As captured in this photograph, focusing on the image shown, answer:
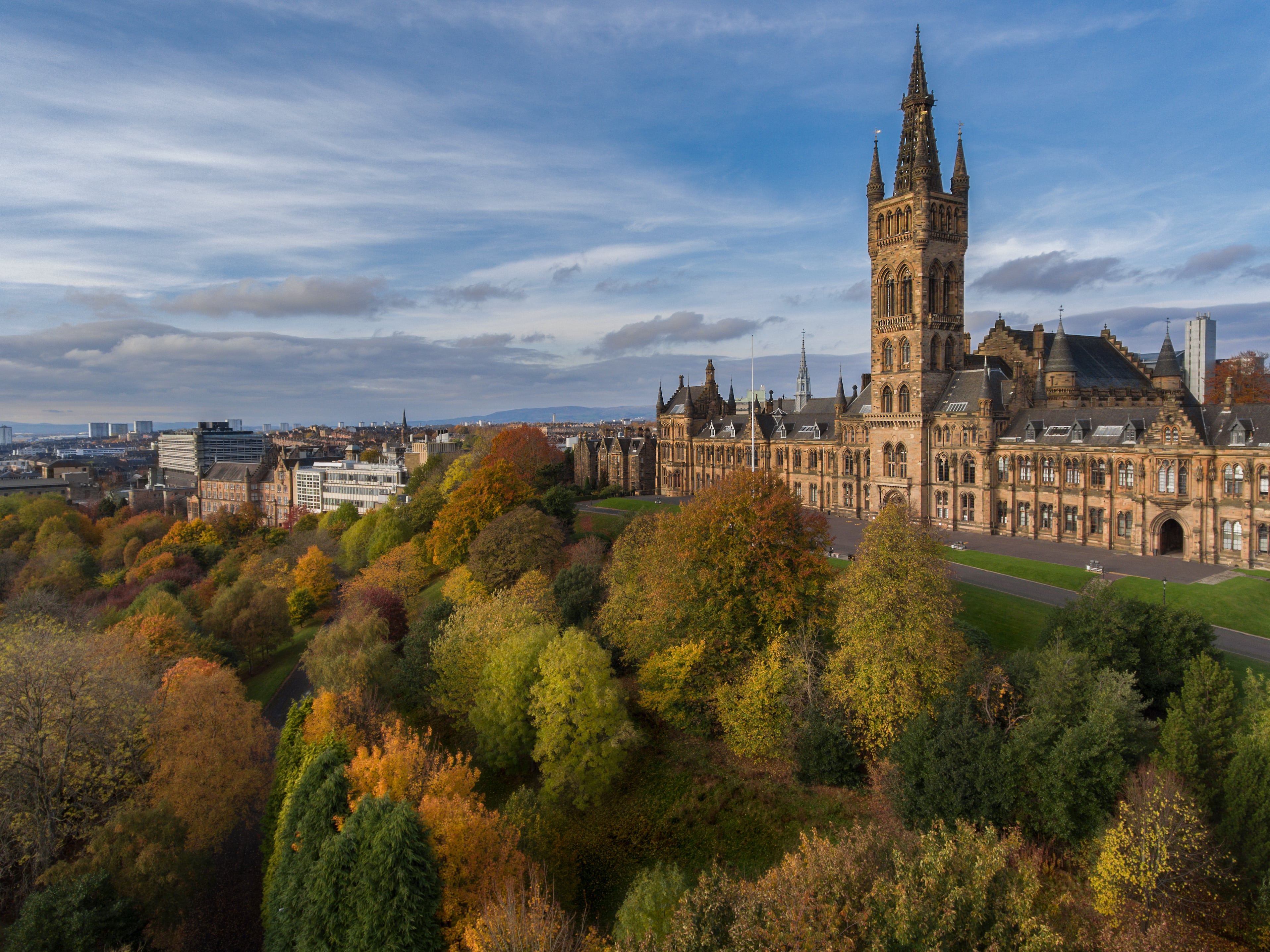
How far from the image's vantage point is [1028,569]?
5341 centimetres

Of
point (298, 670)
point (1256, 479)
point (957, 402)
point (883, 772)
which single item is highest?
point (957, 402)

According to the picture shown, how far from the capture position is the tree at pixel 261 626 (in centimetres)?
6531

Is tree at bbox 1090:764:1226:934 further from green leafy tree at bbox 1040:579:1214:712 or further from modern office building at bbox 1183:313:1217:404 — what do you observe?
modern office building at bbox 1183:313:1217:404

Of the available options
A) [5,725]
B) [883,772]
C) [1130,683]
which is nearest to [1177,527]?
[1130,683]

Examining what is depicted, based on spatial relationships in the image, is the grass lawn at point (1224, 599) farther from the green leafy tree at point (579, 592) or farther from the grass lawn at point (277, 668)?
the grass lawn at point (277, 668)

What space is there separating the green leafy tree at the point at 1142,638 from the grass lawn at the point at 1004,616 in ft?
13.0

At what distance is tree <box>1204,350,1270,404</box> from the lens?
9150 centimetres

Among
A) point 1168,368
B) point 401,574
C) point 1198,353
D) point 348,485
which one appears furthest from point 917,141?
point 348,485

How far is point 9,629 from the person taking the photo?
48656 mm

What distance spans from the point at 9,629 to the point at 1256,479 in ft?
278

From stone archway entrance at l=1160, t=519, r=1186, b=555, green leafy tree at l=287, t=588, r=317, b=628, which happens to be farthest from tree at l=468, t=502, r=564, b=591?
stone archway entrance at l=1160, t=519, r=1186, b=555

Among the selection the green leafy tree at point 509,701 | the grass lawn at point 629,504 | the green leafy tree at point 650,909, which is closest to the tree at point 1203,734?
the green leafy tree at point 650,909

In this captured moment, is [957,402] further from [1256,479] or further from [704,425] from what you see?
[704,425]

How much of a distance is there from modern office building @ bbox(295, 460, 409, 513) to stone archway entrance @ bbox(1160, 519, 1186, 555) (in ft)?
300
